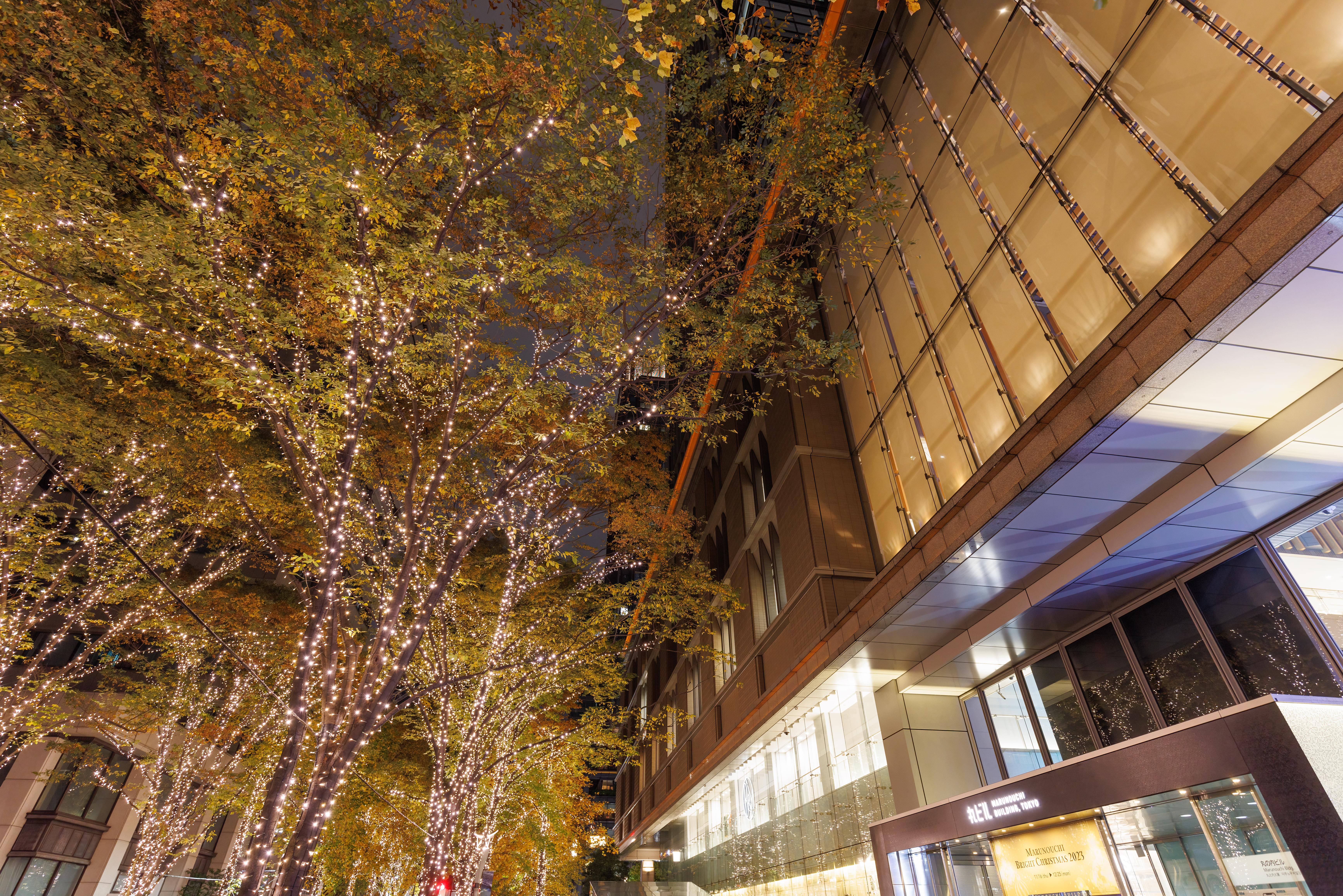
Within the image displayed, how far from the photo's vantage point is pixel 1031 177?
843 centimetres

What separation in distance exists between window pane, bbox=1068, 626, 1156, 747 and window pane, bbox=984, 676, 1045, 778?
4.81ft

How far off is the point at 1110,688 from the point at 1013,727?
2402 millimetres

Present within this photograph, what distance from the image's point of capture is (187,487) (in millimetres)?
13062

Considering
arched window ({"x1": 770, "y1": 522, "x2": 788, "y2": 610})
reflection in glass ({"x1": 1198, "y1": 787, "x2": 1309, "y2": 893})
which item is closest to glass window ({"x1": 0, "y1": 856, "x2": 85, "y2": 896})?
arched window ({"x1": 770, "y1": 522, "x2": 788, "y2": 610})

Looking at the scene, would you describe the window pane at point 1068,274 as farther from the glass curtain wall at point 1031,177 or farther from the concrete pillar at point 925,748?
the concrete pillar at point 925,748

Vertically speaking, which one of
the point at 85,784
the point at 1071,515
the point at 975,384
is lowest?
the point at 85,784

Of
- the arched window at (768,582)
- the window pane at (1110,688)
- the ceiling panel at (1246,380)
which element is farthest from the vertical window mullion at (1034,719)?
the ceiling panel at (1246,380)

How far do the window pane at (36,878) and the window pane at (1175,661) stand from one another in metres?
31.5

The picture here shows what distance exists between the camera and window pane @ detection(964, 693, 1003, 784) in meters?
10.6

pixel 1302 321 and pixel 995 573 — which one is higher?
pixel 1302 321

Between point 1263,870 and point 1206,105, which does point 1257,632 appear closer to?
point 1263,870

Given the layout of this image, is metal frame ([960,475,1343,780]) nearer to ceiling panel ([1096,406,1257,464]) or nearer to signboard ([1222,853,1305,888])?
ceiling panel ([1096,406,1257,464])

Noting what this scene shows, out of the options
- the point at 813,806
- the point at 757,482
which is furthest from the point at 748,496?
the point at 813,806

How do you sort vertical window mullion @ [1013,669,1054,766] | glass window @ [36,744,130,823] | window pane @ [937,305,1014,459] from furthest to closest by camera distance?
glass window @ [36,744,130,823] → vertical window mullion @ [1013,669,1054,766] → window pane @ [937,305,1014,459]
